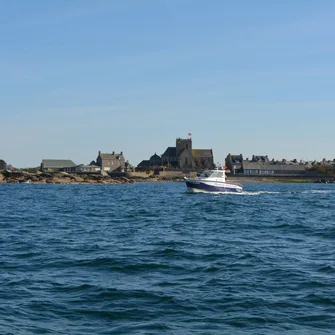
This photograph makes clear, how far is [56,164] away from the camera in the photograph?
184250 mm

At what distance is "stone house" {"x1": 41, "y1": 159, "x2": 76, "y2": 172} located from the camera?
18250 centimetres

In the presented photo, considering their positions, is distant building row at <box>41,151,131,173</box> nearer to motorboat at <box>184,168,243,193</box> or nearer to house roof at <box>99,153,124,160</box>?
house roof at <box>99,153,124,160</box>

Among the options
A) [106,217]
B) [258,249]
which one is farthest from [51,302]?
[106,217]

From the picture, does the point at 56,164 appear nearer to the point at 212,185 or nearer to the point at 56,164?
the point at 56,164

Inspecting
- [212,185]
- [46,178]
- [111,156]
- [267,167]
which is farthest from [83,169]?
[212,185]

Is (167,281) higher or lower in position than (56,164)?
lower

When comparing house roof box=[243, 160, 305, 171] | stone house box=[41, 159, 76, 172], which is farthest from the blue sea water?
house roof box=[243, 160, 305, 171]

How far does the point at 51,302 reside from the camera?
566 inches

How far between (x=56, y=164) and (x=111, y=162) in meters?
17.4

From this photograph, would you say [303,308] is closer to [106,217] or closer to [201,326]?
[201,326]

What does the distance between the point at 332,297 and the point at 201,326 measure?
13.7 feet

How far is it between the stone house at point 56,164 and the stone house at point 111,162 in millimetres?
8679

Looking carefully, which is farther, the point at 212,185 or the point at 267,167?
the point at 267,167

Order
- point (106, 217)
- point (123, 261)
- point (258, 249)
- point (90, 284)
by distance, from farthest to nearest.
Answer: point (106, 217) < point (258, 249) < point (123, 261) < point (90, 284)
